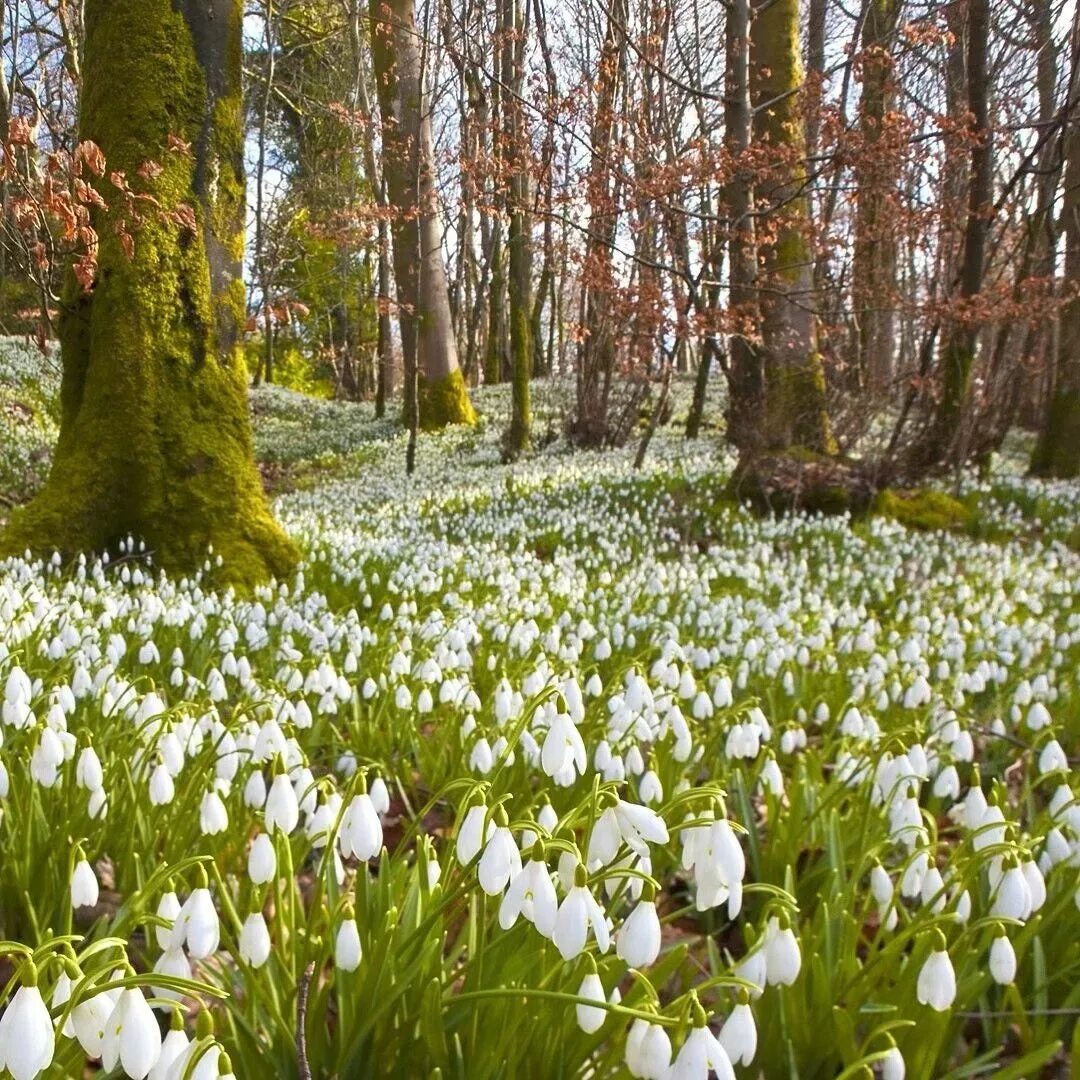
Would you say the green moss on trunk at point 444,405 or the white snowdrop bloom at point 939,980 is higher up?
the green moss on trunk at point 444,405

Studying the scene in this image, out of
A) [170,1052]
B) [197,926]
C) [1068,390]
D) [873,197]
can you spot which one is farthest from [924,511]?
[170,1052]

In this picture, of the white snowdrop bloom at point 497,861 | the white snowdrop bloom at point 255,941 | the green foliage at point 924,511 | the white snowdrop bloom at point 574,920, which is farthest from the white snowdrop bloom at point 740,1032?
the green foliage at point 924,511

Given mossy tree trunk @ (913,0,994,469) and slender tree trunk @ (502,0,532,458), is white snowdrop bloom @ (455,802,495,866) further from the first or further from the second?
slender tree trunk @ (502,0,532,458)

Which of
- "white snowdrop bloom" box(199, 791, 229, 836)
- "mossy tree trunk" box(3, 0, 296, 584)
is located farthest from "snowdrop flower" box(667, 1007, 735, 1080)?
"mossy tree trunk" box(3, 0, 296, 584)

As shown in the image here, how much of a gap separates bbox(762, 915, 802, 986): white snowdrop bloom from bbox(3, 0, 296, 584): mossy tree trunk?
4.47m

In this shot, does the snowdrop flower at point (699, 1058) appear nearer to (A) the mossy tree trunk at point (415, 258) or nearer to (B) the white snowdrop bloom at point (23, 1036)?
(B) the white snowdrop bloom at point (23, 1036)

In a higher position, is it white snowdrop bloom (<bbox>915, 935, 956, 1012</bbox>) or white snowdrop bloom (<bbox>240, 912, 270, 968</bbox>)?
white snowdrop bloom (<bbox>240, 912, 270, 968</bbox>)

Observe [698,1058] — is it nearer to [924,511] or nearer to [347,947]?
[347,947]

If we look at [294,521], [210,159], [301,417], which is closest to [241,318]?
[210,159]

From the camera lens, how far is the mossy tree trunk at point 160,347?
17.6 feet

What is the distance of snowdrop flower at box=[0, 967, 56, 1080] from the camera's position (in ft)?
3.25

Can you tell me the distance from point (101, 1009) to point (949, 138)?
9360 mm

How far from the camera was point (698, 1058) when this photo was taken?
1.08 m

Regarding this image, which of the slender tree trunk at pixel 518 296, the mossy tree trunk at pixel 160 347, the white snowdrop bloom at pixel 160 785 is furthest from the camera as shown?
the slender tree trunk at pixel 518 296
